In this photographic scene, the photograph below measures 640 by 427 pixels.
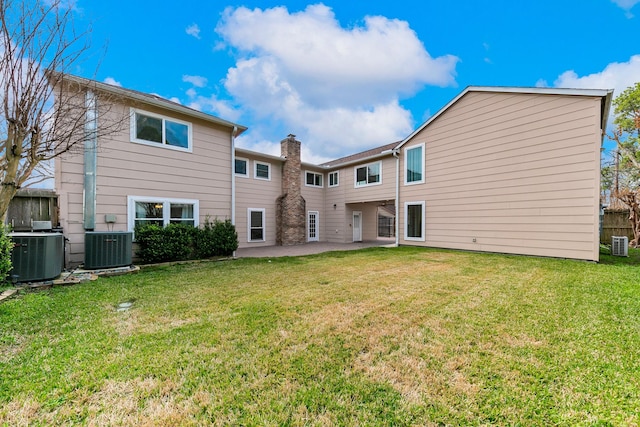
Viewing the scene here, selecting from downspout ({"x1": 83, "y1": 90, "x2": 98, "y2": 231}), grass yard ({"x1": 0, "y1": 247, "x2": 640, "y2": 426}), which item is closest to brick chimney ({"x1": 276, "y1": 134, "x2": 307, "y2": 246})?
downspout ({"x1": 83, "y1": 90, "x2": 98, "y2": 231})

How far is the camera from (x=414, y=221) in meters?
11.8

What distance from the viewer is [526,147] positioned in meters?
8.48

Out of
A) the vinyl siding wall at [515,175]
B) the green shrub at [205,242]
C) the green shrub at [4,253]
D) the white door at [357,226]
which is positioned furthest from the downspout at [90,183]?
the white door at [357,226]

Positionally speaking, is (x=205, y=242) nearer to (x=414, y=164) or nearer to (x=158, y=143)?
(x=158, y=143)

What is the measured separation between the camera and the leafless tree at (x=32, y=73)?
13.3 feet

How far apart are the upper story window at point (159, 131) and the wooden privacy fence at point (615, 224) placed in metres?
17.4

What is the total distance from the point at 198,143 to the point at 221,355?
7.91 m

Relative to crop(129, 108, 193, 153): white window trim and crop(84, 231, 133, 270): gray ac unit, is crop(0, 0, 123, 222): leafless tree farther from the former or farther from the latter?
crop(129, 108, 193, 153): white window trim

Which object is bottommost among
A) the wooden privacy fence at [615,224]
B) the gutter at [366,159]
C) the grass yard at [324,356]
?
the grass yard at [324,356]

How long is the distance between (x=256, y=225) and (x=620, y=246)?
45.5ft

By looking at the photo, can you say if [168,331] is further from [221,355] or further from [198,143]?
[198,143]

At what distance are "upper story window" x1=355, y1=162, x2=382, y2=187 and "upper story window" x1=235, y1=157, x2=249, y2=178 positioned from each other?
6079 millimetres

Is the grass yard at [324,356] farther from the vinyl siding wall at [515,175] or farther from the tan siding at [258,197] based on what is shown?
the tan siding at [258,197]

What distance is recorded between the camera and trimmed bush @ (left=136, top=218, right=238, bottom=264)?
23.4 feet
